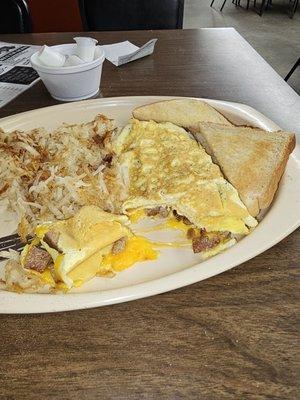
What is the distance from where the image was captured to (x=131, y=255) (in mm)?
815

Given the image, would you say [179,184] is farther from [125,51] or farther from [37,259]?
[125,51]

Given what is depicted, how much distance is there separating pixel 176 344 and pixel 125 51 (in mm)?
1419

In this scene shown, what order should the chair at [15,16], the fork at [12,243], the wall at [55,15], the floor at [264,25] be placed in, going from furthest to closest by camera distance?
the floor at [264,25] < the wall at [55,15] < the chair at [15,16] < the fork at [12,243]

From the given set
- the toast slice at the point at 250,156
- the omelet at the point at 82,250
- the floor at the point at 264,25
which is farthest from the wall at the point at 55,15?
the omelet at the point at 82,250

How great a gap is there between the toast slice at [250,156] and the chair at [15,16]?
4.93ft

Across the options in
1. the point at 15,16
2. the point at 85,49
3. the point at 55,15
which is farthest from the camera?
the point at 55,15

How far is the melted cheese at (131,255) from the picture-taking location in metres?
0.80

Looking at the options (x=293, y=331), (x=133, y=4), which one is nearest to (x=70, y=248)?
(x=293, y=331)

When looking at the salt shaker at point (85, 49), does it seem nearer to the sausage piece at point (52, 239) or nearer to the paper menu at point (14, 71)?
the paper menu at point (14, 71)

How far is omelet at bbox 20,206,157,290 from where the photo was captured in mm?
763

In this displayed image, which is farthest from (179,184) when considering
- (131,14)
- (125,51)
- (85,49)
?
(131,14)

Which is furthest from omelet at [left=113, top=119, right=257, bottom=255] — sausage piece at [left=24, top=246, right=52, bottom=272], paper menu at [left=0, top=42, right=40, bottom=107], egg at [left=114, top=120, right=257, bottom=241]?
paper menu at [left=0, top=42, right=40, bottom=107]

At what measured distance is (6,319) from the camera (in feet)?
2.33

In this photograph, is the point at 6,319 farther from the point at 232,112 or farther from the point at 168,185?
the point at 232,112
